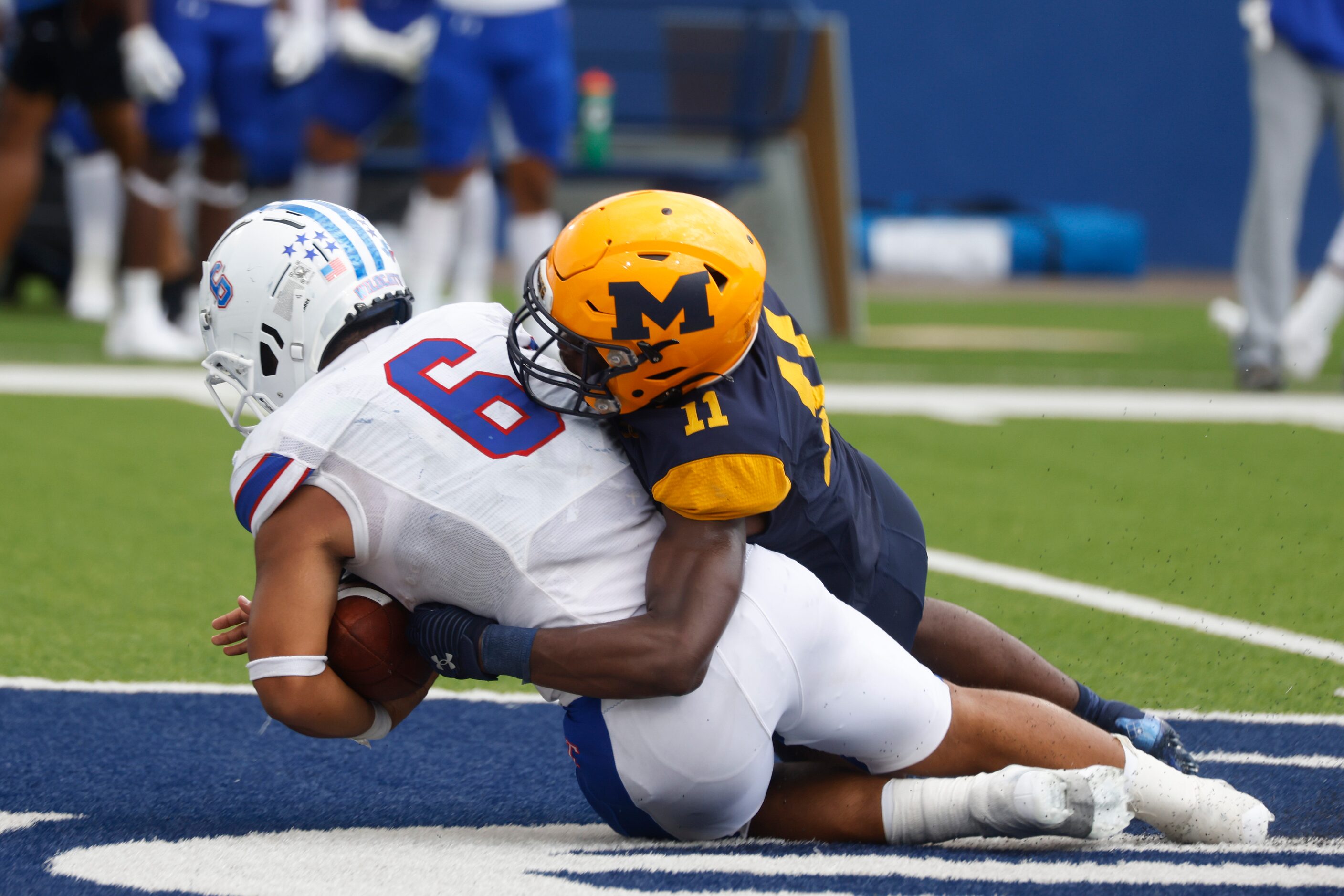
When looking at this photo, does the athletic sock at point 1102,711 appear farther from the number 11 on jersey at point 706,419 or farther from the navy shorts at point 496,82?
the navy shorts at point 496,82

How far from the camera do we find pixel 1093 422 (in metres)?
6.08

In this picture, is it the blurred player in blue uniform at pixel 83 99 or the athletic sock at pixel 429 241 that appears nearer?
the blurred player in blue uniform at pixel 83 99

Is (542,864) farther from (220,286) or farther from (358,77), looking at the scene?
(358,77)

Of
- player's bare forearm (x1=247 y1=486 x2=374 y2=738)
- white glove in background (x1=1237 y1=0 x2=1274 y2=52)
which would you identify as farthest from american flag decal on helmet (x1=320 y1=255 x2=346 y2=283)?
white glove in background (x1=1237 y1=0 x2=1274 y2=52)

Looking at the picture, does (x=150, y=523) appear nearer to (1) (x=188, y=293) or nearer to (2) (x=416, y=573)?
(2) (x=416, y=573)

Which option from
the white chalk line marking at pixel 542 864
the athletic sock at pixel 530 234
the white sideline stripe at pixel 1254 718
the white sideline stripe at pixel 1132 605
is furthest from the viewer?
the athletic sock at pixel 530 234

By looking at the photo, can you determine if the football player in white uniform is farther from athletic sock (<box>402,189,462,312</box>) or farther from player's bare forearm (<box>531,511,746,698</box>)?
athletic sock (<box>402,189,462,312</box>)

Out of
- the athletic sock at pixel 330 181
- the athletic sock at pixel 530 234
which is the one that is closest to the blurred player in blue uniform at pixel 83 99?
the athletic sock at pixel 330 181

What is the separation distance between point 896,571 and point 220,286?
42.0 inches

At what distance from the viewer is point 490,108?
756cm

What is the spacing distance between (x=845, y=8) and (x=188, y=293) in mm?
9788

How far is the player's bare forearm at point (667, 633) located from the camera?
6.58ft

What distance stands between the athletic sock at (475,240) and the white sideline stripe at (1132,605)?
14.5 ft

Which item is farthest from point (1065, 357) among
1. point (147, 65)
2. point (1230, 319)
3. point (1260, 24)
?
point (147, 65)
